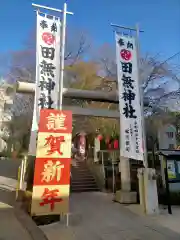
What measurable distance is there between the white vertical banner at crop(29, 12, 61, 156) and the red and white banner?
660mm

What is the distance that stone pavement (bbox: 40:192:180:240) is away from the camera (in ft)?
18.3

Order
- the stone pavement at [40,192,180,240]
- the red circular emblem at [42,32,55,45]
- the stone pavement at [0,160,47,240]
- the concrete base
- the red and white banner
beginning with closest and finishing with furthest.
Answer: the stone pavement at [40,192,180,240] → the stone pavement at [0,160,47,240] → the red and white banner → the red circular emblem at [42,32,55,45] → the concrete base

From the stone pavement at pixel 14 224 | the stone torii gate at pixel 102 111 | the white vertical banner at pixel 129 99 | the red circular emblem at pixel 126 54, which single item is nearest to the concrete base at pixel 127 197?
the stone torii gate at pixel 102 111

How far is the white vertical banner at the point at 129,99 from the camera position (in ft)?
26.1

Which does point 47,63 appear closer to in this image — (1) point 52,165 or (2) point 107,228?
(1) point 52,165

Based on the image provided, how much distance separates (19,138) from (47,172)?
76.8 ft

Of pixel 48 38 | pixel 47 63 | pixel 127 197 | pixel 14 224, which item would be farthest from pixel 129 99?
pixel 14 224

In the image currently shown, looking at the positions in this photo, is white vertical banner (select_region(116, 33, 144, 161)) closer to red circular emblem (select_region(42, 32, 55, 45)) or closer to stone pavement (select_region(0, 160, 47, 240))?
red circular emblem (select_region(42, 32, 55, 45))

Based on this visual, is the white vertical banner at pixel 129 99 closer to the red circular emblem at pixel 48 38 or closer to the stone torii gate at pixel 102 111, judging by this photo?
the stone torii gate at pixel 102 111

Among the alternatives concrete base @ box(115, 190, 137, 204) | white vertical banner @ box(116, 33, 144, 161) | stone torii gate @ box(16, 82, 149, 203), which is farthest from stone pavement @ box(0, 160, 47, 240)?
stone torii gate @ box(16, 82, 149, 203)

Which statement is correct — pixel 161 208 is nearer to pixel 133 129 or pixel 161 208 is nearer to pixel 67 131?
pixel 133 129

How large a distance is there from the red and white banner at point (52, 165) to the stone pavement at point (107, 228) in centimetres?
62

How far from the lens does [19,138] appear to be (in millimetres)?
28516

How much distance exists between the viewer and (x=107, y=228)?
20.7 ft
